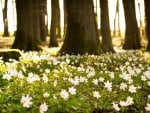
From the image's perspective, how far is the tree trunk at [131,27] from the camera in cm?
2616

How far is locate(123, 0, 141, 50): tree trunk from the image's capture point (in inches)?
1030

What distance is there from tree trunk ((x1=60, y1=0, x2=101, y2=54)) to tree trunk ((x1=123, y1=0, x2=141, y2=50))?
27.4 ft

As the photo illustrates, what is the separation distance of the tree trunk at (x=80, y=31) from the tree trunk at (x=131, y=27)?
8348 millimetres

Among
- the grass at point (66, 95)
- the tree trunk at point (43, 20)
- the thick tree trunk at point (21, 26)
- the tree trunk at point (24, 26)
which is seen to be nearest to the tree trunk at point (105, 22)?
the tree trunk at point (24, 26)

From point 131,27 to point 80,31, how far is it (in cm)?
939

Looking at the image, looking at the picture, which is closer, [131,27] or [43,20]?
[131,27]

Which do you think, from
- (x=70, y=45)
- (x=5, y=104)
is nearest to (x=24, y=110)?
(x=5, y=104)

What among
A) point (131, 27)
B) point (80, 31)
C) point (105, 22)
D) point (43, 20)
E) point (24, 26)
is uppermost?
point (43, 20)

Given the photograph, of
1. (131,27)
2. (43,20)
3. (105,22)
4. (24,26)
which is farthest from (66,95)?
(43,20)

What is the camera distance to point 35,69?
966cm

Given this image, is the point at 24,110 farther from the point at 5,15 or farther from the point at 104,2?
the point at 5,15

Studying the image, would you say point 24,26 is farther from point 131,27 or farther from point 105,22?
point 131,27

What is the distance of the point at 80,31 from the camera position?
1780cm

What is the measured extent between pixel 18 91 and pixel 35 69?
392 centimetres
